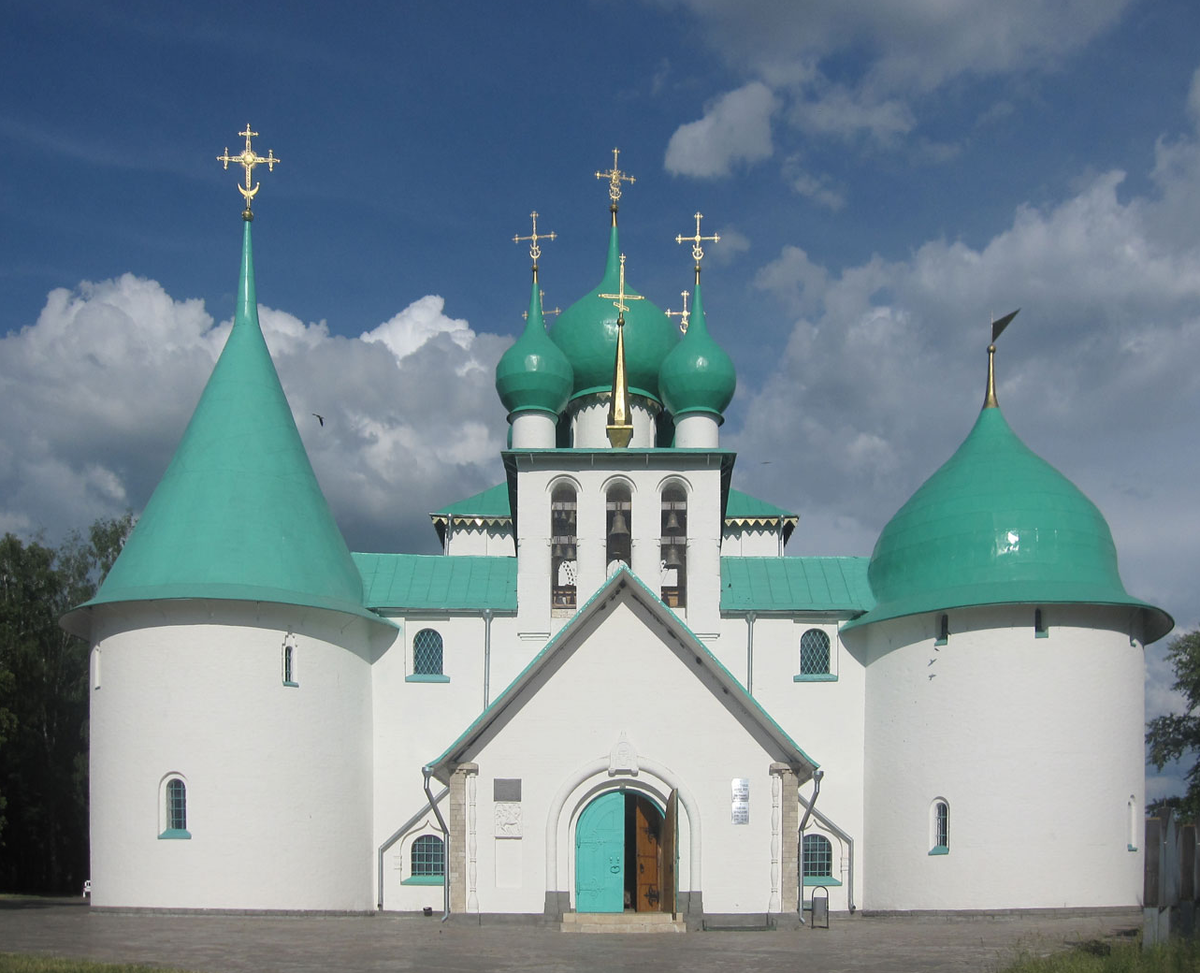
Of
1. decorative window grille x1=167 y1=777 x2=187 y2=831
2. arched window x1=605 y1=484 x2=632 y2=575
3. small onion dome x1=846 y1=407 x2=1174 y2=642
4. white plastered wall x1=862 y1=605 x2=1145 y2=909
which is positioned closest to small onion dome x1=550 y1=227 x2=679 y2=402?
arched window x1=605 y1=484 x2=632 y2=575

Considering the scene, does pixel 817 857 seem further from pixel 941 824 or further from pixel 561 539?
pixel 561 539

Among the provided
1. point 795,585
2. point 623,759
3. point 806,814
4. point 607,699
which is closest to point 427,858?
point 623,759

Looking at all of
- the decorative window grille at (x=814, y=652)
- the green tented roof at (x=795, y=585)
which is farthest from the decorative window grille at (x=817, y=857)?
the green tented roof at (x=795, y=585)

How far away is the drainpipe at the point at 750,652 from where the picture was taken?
914 inches

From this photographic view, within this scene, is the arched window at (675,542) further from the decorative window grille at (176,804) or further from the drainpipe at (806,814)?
the decorative window grille at (176,804)

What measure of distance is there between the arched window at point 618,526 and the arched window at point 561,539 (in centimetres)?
63

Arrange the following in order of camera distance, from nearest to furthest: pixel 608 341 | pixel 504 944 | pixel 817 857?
1. pixel 504 944
2. pixel 817 857
3. pixel 608 341

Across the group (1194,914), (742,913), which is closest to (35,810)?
(742,913)

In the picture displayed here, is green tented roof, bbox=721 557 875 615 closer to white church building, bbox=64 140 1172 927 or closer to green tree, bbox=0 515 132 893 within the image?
white church building, bbox=64 140 1172 927

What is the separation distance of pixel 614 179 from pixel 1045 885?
54.2ft

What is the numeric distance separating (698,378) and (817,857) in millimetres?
8662

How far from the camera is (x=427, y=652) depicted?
23.5 m

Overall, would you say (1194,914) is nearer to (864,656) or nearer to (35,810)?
(864,656)

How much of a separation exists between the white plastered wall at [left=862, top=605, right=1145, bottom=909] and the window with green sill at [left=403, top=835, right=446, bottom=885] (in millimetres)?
6993
